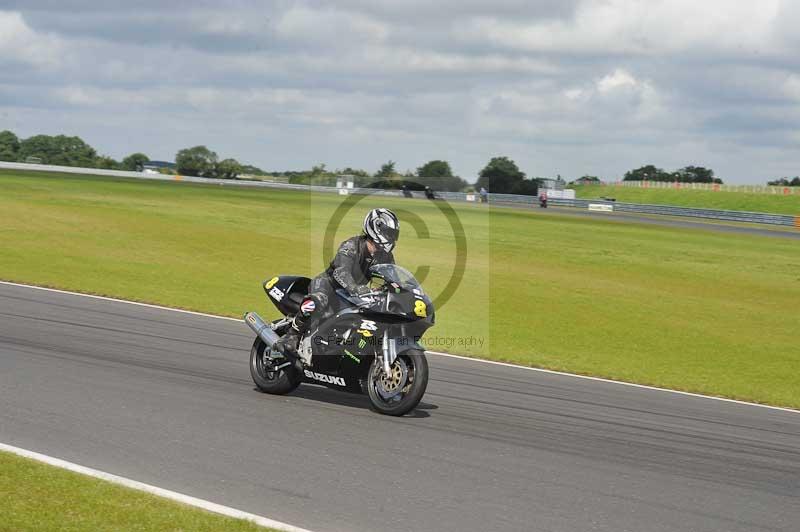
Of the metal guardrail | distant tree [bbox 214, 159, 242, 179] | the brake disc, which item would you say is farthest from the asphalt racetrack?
distant tree [bbox 214, 159, 242, 179]

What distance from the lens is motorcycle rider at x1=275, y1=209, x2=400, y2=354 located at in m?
9.15

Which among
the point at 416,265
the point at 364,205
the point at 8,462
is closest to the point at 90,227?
the point at 364,205

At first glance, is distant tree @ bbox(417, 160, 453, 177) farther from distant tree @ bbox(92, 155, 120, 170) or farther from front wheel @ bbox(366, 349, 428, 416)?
distant tree @ bbox(92, 155, 120, 170)

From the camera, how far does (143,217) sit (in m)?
40.5

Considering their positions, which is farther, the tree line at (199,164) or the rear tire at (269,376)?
the tree line at (199,164)

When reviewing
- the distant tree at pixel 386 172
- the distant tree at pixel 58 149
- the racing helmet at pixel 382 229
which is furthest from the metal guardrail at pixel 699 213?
the distant tree at pixel 58 149

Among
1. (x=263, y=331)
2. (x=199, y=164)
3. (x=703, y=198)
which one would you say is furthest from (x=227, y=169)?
(x=263, y=331)

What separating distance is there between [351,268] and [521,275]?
64.3 ft

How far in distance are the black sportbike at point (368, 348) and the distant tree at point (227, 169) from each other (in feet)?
347

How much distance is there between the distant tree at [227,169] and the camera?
11519 centimetres

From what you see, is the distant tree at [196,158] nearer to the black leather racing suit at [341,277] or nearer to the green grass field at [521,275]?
the green grass field at [521,275]

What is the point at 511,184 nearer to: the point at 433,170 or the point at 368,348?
the point at 433,170

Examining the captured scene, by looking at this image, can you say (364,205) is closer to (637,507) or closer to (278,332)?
(278,332)

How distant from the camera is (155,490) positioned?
6.25 meters
